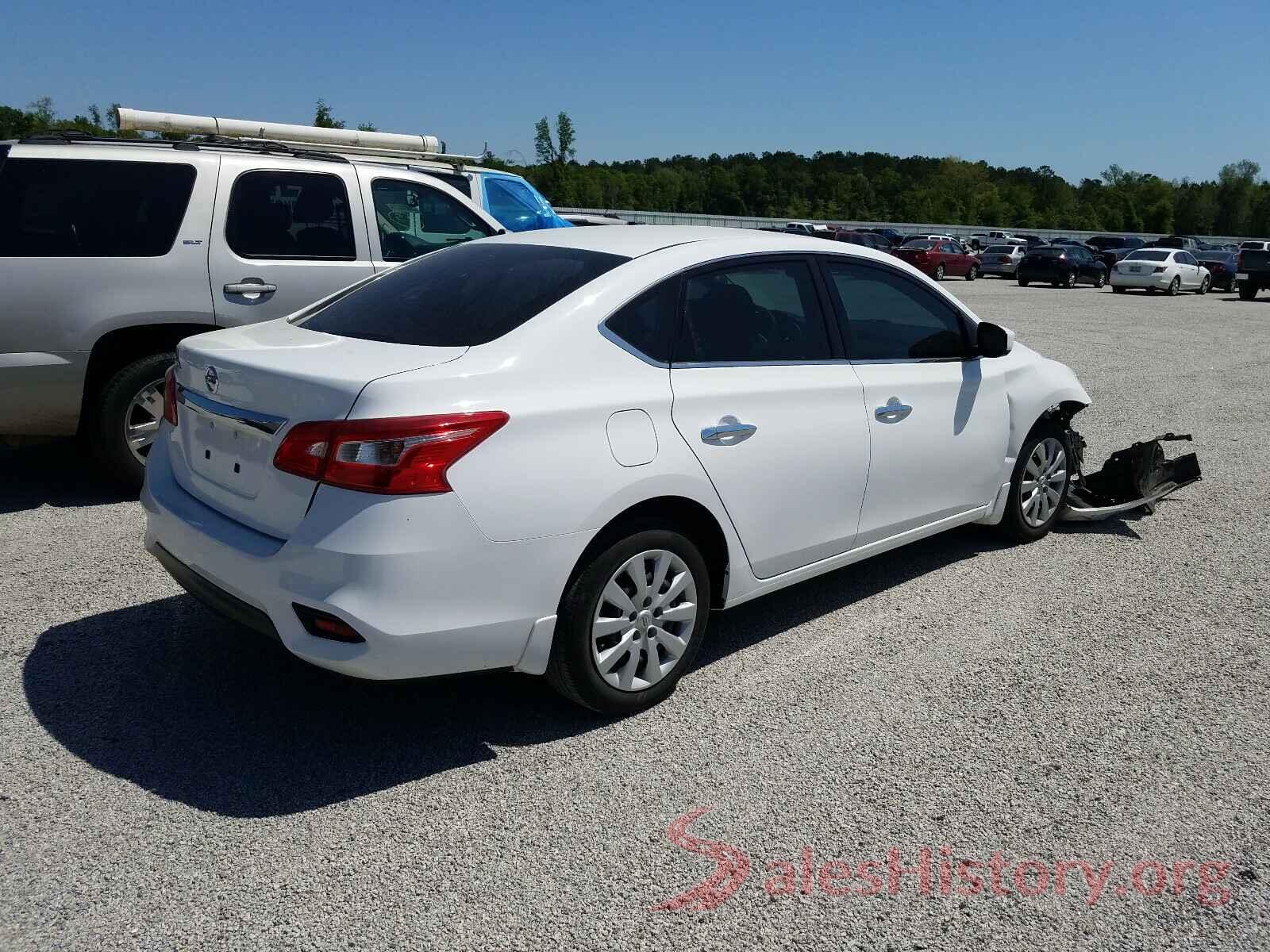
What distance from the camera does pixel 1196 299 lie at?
30.9 m

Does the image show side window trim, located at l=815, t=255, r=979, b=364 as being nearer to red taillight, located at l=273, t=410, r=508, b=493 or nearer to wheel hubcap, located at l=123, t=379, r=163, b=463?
red taillight, located at l=273, t=410, r=508, b=493

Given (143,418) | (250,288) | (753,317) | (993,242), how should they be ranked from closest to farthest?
(753,317)
(143,418)
(250,288)
(993,242)

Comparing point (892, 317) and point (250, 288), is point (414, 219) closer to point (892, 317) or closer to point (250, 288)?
point (250, 288)

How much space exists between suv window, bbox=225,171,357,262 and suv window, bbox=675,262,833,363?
340 centimetres

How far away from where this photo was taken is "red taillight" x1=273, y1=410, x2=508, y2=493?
307cm

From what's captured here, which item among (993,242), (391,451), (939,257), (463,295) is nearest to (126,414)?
(463,295)

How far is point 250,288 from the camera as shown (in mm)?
6254

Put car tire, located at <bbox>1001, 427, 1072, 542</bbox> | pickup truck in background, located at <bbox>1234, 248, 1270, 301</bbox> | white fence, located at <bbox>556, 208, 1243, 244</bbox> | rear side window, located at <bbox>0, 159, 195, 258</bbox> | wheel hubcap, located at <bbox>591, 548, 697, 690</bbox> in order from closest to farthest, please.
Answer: wheel hubcap, located at <bbox>591, 548, 697, 690</bbox>, rear side window, located at <bbox>0, 159, 195, 258</bbox>, car tire, located at <bbox>1001, 427, 1072, 542</bbox>, pickup truck in background, located at <bbox>1234, 248, 1270, 301</bbox>, white fence, located at <bbox>556, 208, 1243, 244</bbox>

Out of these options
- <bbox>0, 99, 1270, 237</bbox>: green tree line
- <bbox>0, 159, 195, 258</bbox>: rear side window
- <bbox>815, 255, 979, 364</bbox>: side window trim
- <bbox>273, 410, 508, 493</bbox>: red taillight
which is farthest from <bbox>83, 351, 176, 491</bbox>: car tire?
<bbox>0, 99, 1270, 237</bbox>: green tree line

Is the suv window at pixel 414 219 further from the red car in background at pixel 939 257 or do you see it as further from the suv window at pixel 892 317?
the red car in background at pixel 939 257

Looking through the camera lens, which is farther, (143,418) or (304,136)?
(304,136)

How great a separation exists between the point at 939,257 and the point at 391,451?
37531 millimetres

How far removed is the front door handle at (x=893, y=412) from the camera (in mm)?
4523

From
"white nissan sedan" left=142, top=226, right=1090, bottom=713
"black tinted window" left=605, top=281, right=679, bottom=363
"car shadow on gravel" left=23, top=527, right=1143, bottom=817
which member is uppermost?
"black tinted window" left=605, top=281, right=679, bottom=363
